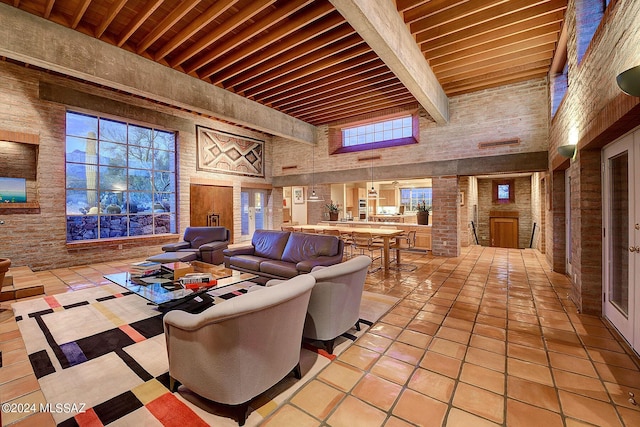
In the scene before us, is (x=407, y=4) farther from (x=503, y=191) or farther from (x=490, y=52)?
(x=503, y=191)

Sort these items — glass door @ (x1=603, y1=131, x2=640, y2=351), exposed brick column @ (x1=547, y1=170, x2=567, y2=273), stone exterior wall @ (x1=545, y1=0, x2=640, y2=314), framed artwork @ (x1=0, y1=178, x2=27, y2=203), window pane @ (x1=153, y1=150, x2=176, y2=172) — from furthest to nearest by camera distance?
window pane @ (x1=153, y1=150, x2=176, y2=172) → exposed brick column @ (x1=547, y1=170, x2=567, y2=273) → framed artwork @ (x1=0, y1=178, x2=27, y2=203) → glass door @ (x1=603, y1=131, x2=640, y2=351) → stone exterior wall @ (x1=545, y1=0, x2=640, y2=314)

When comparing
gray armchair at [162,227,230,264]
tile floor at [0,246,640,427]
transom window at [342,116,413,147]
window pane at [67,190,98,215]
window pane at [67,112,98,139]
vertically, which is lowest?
tile floor at [0,246,640,427]

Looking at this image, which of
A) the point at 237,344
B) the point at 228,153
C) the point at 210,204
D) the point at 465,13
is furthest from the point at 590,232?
the point at 228,153

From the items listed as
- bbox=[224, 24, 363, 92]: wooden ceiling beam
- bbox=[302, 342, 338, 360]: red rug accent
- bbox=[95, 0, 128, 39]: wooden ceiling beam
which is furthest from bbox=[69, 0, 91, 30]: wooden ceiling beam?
bbox=[302, 342, 338, 360]: red rug accent

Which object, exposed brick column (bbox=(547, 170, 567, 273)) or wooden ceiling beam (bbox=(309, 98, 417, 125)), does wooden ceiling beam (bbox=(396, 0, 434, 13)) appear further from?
exposed brick column (bbox=(547, 170, 567, 273))

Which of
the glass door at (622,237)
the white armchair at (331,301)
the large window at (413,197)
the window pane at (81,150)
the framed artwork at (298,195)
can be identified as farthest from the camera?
the large window at (413,197)

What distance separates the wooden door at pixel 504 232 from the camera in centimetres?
963

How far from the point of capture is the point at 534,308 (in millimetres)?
3518

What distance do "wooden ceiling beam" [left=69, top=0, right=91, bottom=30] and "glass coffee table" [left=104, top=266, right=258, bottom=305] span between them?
3430 mm

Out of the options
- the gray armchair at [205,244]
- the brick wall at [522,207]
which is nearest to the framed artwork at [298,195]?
the gray armchair at [205,244]

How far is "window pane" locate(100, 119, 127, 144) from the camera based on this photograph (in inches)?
252

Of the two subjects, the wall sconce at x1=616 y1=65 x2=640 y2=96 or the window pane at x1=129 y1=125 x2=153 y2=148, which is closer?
the wall sconce at x1=616 y1=65 x2=640 y2=96

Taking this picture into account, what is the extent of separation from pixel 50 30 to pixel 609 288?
7.57 metres

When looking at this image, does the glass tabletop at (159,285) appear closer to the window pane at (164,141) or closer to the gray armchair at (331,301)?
the gray armchair at (331,301)
